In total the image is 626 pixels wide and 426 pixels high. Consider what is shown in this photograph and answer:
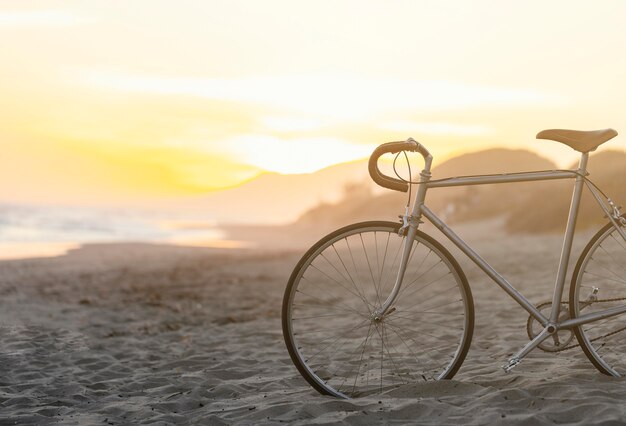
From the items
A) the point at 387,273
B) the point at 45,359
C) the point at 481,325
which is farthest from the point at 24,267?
the point at 481,325

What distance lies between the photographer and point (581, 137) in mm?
Result: 4219

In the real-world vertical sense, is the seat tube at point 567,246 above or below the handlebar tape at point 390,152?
below

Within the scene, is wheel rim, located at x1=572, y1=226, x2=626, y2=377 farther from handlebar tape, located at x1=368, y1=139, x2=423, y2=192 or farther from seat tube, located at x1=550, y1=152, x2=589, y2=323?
handlebar tape, located at x1=368, y1=139, x2=423, y2=192

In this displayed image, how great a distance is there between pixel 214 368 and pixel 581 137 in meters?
3.56

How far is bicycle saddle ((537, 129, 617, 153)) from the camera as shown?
4.19 m

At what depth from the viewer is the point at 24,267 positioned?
48.9 feet

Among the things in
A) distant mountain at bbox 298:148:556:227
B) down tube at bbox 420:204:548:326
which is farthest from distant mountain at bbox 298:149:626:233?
down tube at bbox 420:204:548:326

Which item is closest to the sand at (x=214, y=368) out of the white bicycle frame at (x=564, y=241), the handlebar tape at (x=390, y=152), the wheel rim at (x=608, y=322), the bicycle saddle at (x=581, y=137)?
the wheel rim at (x=608, y=322)

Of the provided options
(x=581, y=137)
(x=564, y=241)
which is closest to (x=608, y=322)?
(x=564, y=241)

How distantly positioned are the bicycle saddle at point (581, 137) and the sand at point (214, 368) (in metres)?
1.53

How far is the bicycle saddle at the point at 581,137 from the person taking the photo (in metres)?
4.19

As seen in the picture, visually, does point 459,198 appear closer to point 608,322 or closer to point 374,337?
point 374,337

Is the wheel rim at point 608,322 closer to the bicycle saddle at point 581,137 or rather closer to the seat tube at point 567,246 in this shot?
the seat tube at point 567,246

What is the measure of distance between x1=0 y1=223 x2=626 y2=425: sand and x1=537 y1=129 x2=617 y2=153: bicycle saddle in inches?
60.2
